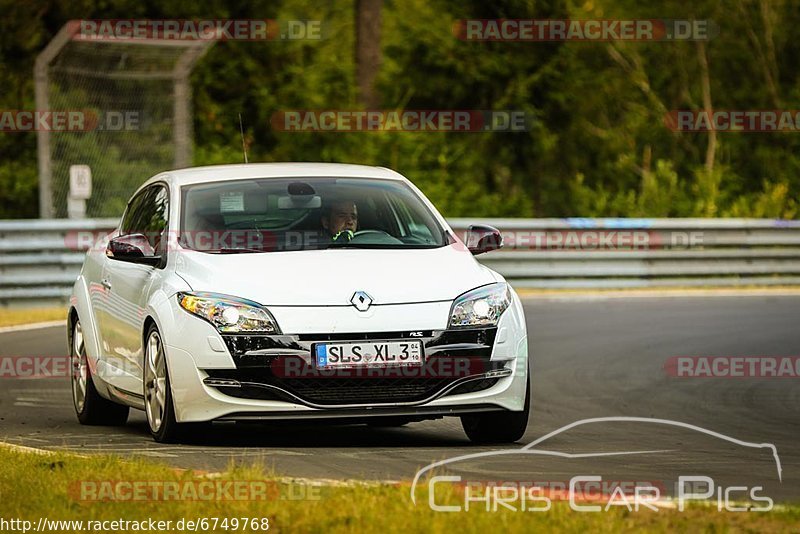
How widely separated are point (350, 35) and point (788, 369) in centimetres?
3821

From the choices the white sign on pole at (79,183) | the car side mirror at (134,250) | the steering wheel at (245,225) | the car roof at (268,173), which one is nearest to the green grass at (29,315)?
the white sign on pole at (79,183)

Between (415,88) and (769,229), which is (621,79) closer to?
(415,88)

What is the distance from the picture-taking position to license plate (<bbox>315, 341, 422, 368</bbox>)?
9062 mm

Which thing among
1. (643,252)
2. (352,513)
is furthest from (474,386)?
(643,252)

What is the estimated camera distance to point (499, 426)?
9.79 m

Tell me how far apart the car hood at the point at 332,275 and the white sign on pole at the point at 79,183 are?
1185cm

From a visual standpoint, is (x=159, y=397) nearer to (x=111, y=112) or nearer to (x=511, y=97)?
(x=111, y=112)

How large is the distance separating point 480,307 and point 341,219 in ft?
4.15

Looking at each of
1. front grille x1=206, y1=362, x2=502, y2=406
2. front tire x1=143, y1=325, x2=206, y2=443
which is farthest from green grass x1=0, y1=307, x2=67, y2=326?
front grille x1=206, y1=362, x2=502, y2=406

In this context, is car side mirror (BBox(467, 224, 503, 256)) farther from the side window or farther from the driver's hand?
the side window

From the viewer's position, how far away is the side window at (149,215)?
419 inches

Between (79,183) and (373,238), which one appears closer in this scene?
(373,238)

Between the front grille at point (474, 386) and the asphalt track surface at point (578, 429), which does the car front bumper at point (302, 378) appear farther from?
the asphalt track surface at point (578, 429)

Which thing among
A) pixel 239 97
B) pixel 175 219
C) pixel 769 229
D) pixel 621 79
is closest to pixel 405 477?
pixel 175 219
